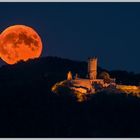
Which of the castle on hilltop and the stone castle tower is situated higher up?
the stone castle tower

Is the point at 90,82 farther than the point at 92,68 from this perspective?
No

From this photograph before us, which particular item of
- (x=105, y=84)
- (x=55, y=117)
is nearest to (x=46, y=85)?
(x=105, y=84)

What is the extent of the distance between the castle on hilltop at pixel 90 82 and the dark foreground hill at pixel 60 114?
1.28 m

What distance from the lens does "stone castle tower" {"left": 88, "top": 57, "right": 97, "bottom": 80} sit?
77.8 metres

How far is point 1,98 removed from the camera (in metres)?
72.9

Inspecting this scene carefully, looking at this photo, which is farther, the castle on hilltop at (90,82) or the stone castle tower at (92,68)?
the stone castle tower at (92,68)

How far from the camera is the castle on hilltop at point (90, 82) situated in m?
75.2

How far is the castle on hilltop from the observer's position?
75.2 meters

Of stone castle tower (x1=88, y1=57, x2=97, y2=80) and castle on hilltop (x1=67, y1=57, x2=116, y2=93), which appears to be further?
stone castle tower (x1=88, y1=57, x2=97, y2=80)

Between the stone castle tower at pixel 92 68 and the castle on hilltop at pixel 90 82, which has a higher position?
the stone castle tower at pixel 92 68

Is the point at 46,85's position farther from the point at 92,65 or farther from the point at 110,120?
the point at 110,120

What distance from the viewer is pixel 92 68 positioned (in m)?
78.4

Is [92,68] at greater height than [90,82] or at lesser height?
greater

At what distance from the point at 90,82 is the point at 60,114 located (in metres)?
7.24
